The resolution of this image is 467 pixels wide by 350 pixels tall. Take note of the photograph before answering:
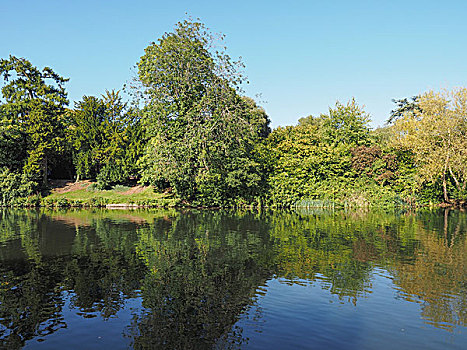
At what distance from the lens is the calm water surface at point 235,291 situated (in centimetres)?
782

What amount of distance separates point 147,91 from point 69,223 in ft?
47.0

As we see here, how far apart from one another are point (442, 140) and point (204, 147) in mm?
22723

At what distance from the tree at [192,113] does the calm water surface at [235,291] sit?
1564 centimetres

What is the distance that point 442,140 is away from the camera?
122ft

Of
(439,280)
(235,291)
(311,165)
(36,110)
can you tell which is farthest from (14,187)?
(439,280)

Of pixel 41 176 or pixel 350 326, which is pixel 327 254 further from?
pixel 41 176

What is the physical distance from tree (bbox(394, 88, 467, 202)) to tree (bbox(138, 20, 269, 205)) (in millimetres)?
15912

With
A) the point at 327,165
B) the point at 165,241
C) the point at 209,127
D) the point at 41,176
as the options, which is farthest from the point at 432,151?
the point at 41,176

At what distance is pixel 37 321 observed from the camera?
344 inches

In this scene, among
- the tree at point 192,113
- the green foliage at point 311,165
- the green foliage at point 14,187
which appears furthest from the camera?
the green foliage at point 14,187

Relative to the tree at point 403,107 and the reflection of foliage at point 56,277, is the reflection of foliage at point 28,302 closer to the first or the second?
the reflection of foliage at point 56,277

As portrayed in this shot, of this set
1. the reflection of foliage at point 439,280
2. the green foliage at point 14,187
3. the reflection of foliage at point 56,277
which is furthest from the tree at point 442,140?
the green foliage at point 14,187

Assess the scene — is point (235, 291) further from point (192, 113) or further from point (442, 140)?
point (442, 140)

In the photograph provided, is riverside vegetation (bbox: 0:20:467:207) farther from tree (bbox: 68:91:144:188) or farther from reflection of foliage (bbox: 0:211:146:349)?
reflection of foliage (bbox: 0:211:146:349)
